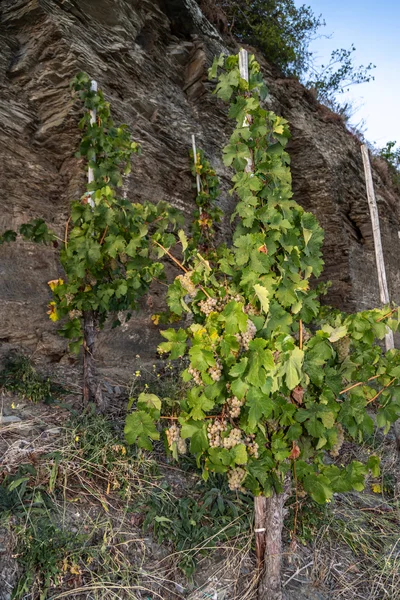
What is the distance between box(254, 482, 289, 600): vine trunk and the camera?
2.15 metres

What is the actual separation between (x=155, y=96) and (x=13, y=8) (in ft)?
5.83

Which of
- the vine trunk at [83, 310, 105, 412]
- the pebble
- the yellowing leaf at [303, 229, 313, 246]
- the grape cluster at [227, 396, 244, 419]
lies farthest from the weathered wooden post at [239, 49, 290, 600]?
the pebble

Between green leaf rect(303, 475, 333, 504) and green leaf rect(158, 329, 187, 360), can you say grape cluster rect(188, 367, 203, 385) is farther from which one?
green leaf rect(303, 475, 333, 504)

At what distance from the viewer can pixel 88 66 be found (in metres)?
5.00

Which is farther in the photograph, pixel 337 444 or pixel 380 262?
pixel 380 262

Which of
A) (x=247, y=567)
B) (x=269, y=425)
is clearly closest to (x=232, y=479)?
(x=269, y=425)

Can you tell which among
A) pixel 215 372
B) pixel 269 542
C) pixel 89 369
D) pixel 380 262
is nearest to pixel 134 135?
pixel 380 262

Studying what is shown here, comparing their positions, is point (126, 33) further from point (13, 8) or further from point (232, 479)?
point (232, 479)

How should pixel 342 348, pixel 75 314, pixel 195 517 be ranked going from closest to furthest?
pixel 342 348 < pixel 195 517 < pixel 75 314

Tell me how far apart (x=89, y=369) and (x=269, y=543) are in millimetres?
1668

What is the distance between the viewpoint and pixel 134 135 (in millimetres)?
5371

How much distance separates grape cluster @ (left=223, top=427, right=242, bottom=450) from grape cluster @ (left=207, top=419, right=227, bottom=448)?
0.14 ft

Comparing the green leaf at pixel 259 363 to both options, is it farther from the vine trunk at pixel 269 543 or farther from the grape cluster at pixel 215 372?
the vine trunk at pixel 269 543

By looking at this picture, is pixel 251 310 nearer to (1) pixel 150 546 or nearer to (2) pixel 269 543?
(2) pixel 269 543
